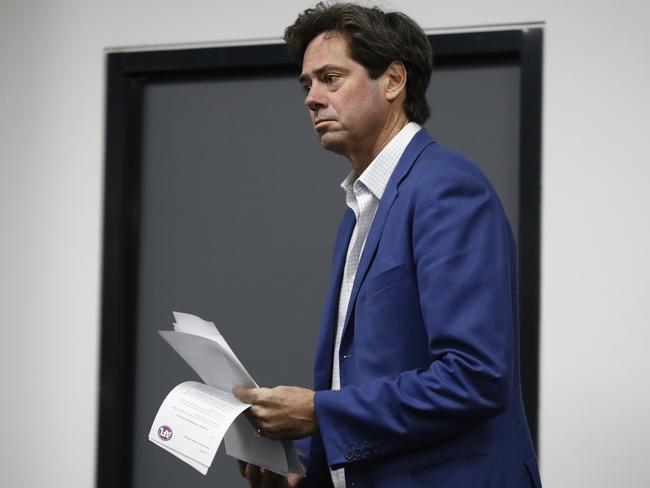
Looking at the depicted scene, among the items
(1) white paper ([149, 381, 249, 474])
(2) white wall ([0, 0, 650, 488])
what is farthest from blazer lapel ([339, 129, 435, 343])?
(2) white wall ([0, 0, 650, 488])

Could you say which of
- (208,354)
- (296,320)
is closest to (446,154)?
(208,354)

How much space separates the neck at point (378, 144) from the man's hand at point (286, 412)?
0.45 meters

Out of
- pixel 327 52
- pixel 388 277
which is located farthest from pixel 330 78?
pixel 388 277

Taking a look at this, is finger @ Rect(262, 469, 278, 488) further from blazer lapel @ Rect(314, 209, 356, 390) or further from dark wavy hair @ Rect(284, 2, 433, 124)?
dark wavy hair @ Rect(284, 2, 433, 124)

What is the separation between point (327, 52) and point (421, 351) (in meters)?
0.57

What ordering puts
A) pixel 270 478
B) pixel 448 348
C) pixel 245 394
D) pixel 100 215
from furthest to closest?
pixel 100 215 < pixel 270 478 < pixel 245 394 < pixel 448 348

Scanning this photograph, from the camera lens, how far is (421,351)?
1238mm

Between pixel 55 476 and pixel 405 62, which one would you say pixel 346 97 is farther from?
pixel 55 476

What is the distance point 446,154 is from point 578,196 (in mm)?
1223

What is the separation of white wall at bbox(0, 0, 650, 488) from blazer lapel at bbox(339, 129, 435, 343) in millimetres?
1174

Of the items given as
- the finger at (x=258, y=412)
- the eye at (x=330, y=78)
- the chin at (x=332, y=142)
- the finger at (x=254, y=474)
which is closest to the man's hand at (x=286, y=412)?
the finger at (x=258, y=412)

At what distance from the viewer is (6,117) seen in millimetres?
2926

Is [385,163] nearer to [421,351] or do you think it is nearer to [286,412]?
[421,351]

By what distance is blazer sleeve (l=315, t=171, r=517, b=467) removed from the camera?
114cm
